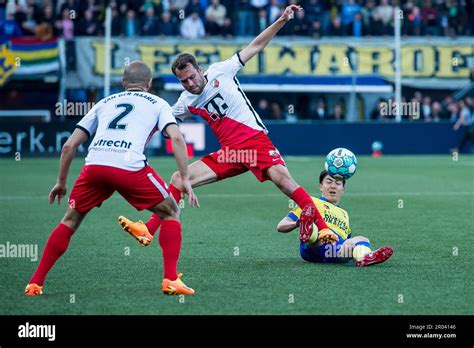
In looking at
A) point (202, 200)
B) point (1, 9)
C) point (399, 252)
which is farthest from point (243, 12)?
point (399, 252)

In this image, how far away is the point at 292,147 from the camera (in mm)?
29906

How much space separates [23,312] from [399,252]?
4.46 m

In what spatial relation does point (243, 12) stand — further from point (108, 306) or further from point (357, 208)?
point (108, 306)

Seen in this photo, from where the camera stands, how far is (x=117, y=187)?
7.56 meters

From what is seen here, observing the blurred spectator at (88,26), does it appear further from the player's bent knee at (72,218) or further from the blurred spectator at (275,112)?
the player's bent knee at (72,218)

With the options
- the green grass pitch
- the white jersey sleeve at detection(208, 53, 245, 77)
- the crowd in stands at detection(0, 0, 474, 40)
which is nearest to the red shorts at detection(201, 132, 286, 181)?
the white jersey sleeve at detection(208, 53, 245, 77)

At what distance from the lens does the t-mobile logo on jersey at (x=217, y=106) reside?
9812mm

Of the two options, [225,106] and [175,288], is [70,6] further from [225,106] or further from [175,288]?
[175,288]

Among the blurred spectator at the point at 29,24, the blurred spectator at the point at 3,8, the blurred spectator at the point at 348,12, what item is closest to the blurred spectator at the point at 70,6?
the blurred spectator at the point at 29,24

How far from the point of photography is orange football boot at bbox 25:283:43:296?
7.59 m

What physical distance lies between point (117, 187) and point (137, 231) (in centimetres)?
112

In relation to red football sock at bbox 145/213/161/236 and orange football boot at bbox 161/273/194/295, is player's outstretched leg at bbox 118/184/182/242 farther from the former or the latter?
orange football boot at bbox 161/273/194/295

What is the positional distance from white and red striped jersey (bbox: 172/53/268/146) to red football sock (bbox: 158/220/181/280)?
221 centimetres

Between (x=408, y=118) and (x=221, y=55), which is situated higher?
(x=221, y=55)
